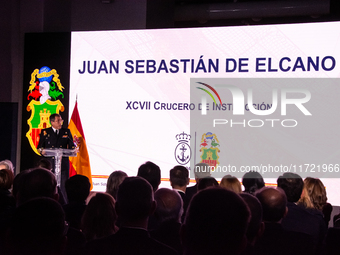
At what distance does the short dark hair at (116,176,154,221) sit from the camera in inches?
66.3

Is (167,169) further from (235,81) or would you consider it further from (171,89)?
(235,81)

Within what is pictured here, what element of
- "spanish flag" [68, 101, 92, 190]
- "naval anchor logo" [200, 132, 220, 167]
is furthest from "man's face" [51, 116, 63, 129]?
"naval anchor logo" [200, 132, 220, 167]

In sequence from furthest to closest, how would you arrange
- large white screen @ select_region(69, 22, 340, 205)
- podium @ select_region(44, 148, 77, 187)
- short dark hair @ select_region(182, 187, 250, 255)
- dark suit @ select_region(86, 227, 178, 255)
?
large white screen @ select_region(69, 22, 340, 205) → podium @ select_region(44, 148, 77, 187) → dark suit @ select_region(86, 227, 178, 255) → short dark hair @ select_region(182, 187, 250, 255)

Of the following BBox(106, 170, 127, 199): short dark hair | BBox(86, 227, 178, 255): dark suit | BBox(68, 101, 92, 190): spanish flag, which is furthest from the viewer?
BBox(68, 101, 92, 190): spanish flag

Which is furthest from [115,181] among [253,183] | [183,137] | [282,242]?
[183,137]

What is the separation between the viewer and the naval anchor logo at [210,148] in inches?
218

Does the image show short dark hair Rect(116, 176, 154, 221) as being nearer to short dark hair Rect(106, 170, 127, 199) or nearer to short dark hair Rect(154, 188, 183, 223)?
short dark hair Rect(154, 188, 183, 223)

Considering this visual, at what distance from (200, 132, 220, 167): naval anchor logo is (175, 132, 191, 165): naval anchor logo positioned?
22cm

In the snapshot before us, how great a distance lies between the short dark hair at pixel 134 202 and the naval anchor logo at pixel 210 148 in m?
3.85

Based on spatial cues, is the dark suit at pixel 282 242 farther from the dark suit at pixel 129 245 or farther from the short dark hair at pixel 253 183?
the short dark hair at pixel 253 183

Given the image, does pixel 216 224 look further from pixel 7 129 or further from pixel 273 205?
pixel 7 129

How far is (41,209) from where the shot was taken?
1.27 m

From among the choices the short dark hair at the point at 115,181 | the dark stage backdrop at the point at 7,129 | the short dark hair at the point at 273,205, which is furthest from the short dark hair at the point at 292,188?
the dark stage backdrop at the point at 7,129

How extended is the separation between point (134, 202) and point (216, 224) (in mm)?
742
